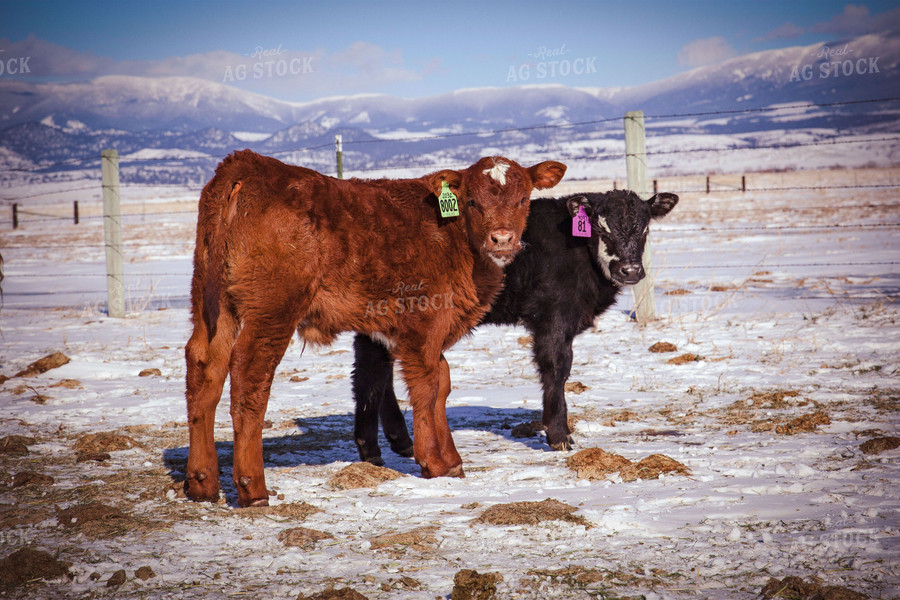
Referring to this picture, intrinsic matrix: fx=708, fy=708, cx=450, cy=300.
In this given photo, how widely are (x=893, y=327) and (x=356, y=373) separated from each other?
6.95 metres

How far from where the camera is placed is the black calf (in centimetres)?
560

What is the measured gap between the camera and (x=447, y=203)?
4938mm

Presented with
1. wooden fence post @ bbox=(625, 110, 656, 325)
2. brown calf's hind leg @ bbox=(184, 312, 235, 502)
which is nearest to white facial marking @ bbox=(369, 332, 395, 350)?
brown calf's hind leg @ bbox=(184, 312, 235, 502)

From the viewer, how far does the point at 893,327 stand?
28.5 feet

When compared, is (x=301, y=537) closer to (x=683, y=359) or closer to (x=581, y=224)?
(x=581, y=224)

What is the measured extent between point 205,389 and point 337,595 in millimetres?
1975

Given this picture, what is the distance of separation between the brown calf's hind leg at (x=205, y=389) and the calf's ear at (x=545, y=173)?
2.49 metres

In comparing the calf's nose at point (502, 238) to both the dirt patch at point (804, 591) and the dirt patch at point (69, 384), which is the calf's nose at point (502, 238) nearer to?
the dirt patch at point (804, 591)

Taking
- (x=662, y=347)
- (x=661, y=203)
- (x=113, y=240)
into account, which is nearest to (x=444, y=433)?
(x=661, y=203)

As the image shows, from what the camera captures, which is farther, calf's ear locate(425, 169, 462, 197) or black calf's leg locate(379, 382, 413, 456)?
black calf's leg locate(379, 382, 413, 456)

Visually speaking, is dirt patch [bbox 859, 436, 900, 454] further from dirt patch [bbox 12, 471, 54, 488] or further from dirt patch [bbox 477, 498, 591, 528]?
dirt patch [bbox 12, 471, 54, 488]

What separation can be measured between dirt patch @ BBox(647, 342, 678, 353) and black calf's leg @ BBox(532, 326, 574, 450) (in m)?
3.13

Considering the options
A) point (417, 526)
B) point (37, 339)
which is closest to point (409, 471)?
point (417, 526)

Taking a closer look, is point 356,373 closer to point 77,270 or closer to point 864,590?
point 864,590
